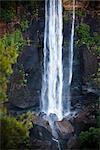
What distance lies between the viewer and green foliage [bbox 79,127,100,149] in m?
11.0

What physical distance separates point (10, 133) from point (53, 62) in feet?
19.6

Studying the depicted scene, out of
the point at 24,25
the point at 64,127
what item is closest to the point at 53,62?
the point at 24,25

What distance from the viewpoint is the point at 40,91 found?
14.3m

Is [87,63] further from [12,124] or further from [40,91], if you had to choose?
[12,124]

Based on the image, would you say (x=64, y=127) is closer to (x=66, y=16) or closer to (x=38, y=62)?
(x=38, y=62)

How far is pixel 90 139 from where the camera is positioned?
11219mm

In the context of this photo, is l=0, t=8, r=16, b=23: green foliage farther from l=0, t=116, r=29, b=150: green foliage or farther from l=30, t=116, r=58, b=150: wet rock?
l=0, t=116, r=29, b=150: green foliage

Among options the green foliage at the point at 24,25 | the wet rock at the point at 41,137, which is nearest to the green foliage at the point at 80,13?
the green foliage at the point at 24,25

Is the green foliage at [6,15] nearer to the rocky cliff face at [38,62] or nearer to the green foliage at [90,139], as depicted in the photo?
the rocky cliff face at [38,62]

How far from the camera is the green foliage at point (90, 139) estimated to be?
434 inches

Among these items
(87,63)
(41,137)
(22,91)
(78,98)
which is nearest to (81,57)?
(87,63)

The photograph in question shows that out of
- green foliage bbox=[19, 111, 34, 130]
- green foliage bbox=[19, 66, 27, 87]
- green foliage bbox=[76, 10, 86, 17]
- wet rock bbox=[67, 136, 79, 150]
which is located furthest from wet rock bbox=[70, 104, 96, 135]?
green foliage bbox=[76, 10, 86, 17]

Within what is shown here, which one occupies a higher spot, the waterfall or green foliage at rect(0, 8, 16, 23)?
green foliage at rect(0, 8, 16, 23)

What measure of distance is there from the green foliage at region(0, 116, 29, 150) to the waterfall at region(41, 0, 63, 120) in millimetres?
5149
